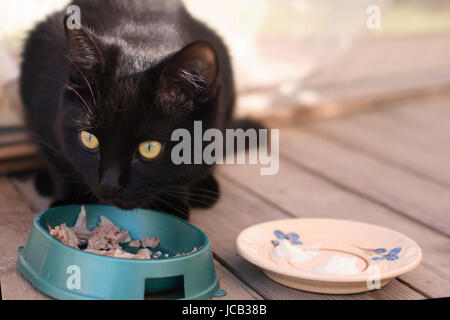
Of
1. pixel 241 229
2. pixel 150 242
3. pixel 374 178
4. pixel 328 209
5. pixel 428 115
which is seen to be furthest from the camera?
pixel 428 115

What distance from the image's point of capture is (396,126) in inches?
97.4

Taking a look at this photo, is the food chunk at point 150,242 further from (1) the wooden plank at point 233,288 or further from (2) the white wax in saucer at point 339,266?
(2) the white wax in saucer at point 339,266

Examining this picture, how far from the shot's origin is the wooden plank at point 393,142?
205cm

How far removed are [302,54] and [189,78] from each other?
4.08 feet

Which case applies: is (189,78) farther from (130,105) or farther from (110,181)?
(110,181)

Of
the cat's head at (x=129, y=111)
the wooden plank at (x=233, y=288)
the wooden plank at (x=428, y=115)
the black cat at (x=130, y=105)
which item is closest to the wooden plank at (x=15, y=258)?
the wooden plank at (x=233, y=288)

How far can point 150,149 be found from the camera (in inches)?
49.4

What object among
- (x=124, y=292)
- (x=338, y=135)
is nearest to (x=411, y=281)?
(x=124, y=292)

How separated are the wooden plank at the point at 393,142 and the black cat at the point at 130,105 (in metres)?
0.87

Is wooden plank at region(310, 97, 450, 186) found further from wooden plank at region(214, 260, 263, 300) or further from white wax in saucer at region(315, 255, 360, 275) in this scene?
wooden plank at region(214, 260, 263, 300)

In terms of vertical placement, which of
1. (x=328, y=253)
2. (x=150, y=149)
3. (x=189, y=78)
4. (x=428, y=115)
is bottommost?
(x=428, y=115)

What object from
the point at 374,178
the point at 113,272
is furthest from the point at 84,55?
the point at 374,178

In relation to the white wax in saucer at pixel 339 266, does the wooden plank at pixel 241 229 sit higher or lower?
lower
